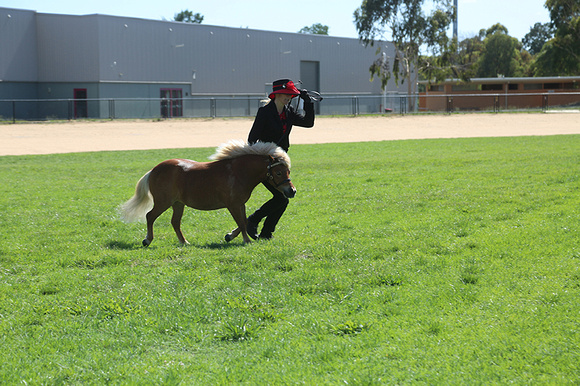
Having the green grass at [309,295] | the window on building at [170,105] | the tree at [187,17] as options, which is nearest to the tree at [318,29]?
the tree at [187,17]

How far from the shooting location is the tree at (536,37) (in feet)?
393

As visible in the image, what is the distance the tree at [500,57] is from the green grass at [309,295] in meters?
85.8

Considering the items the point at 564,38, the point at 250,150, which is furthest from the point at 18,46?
the point at 564,38

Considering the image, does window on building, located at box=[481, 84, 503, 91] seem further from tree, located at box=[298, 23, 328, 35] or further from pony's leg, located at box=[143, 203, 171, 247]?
pony's leg, located at box=[143, 203, 171, 247]

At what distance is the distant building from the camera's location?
203 ft

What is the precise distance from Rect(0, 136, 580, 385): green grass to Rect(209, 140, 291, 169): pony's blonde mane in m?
1.04

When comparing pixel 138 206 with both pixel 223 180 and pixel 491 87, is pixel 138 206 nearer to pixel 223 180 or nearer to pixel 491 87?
pixel 223 180

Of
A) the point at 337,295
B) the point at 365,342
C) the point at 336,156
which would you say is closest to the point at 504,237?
the point at 337,295

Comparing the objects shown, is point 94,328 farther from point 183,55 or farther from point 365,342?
point 183,55

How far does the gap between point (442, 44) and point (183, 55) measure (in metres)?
26.8

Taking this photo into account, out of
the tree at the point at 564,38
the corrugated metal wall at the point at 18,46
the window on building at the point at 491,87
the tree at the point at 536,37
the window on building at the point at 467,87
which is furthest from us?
the tree at the point at 536,37

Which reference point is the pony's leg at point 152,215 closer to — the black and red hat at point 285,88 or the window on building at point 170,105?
the black and red hat at point 285,88

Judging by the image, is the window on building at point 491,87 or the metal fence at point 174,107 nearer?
the metal fence at point 174,107

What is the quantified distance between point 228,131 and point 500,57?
66.9m
